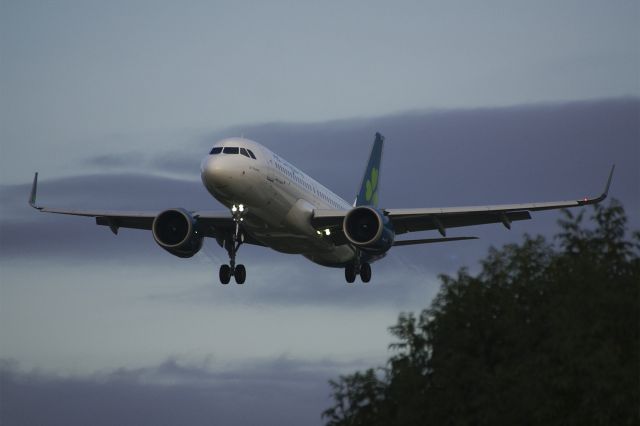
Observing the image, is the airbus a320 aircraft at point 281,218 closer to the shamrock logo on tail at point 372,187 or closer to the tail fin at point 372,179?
the tail fin at point 372,179

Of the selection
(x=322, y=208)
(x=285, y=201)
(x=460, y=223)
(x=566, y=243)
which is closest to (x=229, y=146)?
(x=285, y=201)

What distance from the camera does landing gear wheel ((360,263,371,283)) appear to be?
5891 centimetres

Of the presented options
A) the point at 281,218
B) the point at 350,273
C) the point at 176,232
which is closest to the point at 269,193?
the point at 281,218

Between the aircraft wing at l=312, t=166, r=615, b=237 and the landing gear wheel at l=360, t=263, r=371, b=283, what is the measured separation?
2755 millimetres

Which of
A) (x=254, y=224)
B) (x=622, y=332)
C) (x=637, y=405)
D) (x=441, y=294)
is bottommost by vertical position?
(x=637, y=405)

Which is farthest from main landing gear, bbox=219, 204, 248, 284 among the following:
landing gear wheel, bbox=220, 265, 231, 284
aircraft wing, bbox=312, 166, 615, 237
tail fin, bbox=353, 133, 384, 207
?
tail fin, bbox=353, 133, 384, 207

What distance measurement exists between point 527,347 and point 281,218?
1706 centimetres

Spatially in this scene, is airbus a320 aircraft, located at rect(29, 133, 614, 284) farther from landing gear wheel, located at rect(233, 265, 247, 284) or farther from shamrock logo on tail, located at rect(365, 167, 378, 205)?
shamrock logo on tail, located at rect(365, 167, 378, 205)

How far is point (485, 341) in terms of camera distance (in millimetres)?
36406

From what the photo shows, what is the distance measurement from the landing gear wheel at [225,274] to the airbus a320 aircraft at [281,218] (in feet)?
0.14

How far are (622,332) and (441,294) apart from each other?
699 centimetres

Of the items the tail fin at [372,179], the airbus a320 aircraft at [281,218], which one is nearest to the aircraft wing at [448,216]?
the airbus a320 aircraft at [281,218]

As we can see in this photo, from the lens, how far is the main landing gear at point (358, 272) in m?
58.7

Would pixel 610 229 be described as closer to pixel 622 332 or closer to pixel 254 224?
pixel 622 332
